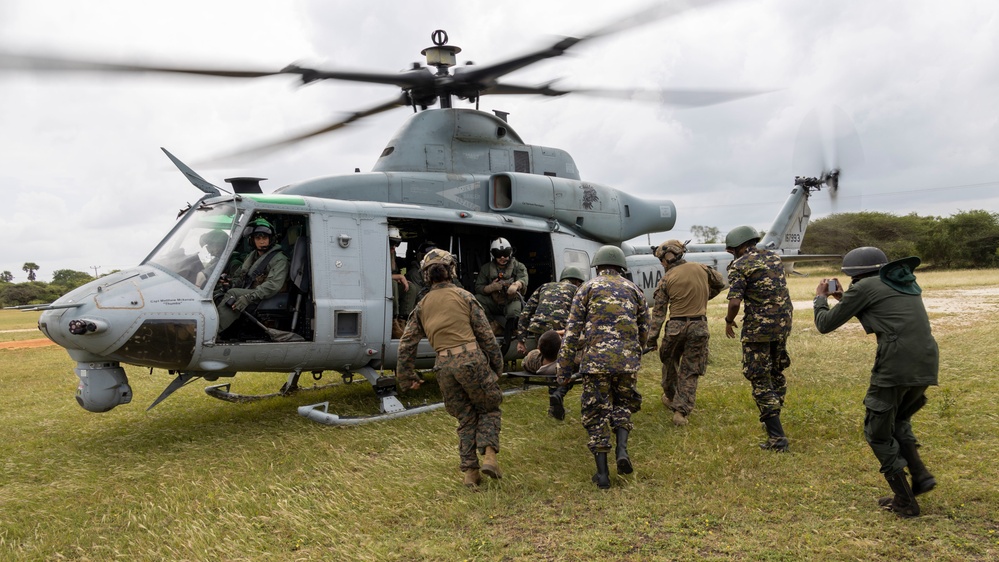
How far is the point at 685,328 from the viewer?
252 inches

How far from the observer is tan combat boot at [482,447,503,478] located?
4.93 meters

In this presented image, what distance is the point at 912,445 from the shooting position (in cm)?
414

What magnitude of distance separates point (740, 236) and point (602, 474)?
→ 2572 millimetres

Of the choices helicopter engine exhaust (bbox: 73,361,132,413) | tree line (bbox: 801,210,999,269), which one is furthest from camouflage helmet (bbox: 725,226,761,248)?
tree line (bbox: 801,210,999,269)

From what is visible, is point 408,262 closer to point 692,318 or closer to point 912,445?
point 692,318

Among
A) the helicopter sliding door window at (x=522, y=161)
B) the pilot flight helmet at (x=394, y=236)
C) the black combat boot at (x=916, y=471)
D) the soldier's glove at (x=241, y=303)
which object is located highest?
the helicopter sliding door window at (x=522, y=161)

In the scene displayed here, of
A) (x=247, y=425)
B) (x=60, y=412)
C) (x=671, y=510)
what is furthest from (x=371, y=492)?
(x=60, y=412)

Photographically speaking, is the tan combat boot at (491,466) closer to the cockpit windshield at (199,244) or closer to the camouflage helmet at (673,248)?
the camouflage helmet at (673,248)

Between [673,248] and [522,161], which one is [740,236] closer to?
[673,248]

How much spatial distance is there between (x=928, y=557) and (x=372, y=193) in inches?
253

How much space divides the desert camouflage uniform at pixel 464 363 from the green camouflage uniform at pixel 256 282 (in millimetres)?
2067

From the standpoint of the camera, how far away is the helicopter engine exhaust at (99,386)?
19.7 feet

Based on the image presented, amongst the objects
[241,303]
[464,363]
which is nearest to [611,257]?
[464,363]

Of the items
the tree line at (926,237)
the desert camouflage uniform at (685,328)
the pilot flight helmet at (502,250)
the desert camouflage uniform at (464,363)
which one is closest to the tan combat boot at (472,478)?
the desert camouflage uniform at (464,363)
